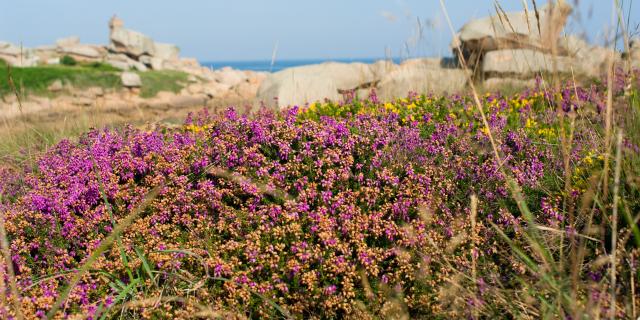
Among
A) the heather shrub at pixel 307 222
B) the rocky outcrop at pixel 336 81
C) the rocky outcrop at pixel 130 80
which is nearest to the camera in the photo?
the heather shrub at pixel 307 222

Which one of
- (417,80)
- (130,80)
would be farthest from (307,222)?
(130,80)

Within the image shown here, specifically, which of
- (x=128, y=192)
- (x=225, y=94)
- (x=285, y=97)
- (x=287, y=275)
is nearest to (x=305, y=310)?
(x=287, y=275)

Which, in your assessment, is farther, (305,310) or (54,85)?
(54,85)

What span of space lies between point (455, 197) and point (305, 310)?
1.29 m

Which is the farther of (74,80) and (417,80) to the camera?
(74,80)

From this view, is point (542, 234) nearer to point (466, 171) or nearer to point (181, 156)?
point (466, 171)

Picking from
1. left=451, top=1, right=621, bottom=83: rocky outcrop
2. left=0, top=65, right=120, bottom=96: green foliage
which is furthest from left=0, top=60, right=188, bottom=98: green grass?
left=451, top=1, right=621, bottom=83: rocky outcrop

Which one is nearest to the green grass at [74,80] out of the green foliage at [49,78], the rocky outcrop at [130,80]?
the green foliage at [49,78]

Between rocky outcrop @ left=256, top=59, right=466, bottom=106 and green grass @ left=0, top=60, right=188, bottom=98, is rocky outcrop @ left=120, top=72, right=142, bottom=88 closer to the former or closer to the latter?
green grass @ left=0, top=60, right=188, bottom=98

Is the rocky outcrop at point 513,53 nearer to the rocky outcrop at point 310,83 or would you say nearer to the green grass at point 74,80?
the rocky outcrop at point 310,83

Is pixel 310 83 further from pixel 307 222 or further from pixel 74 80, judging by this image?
pixel 74 80

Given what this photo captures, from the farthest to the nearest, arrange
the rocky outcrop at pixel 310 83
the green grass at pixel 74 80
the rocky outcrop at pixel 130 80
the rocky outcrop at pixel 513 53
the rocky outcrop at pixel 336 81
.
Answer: the rocky outcrop at pixel 130 80 < the green grass at pixel 74 80 < the rocky outcrop at pixel 310 83 < the rocky outcrop at pixel 336 81 < the rocky outcrop at pixel 513 53

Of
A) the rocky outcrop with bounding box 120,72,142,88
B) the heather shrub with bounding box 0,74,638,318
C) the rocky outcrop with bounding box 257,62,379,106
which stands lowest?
the heather shrub with bounding box 0,74,638,318

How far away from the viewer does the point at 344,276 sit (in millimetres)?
2906
